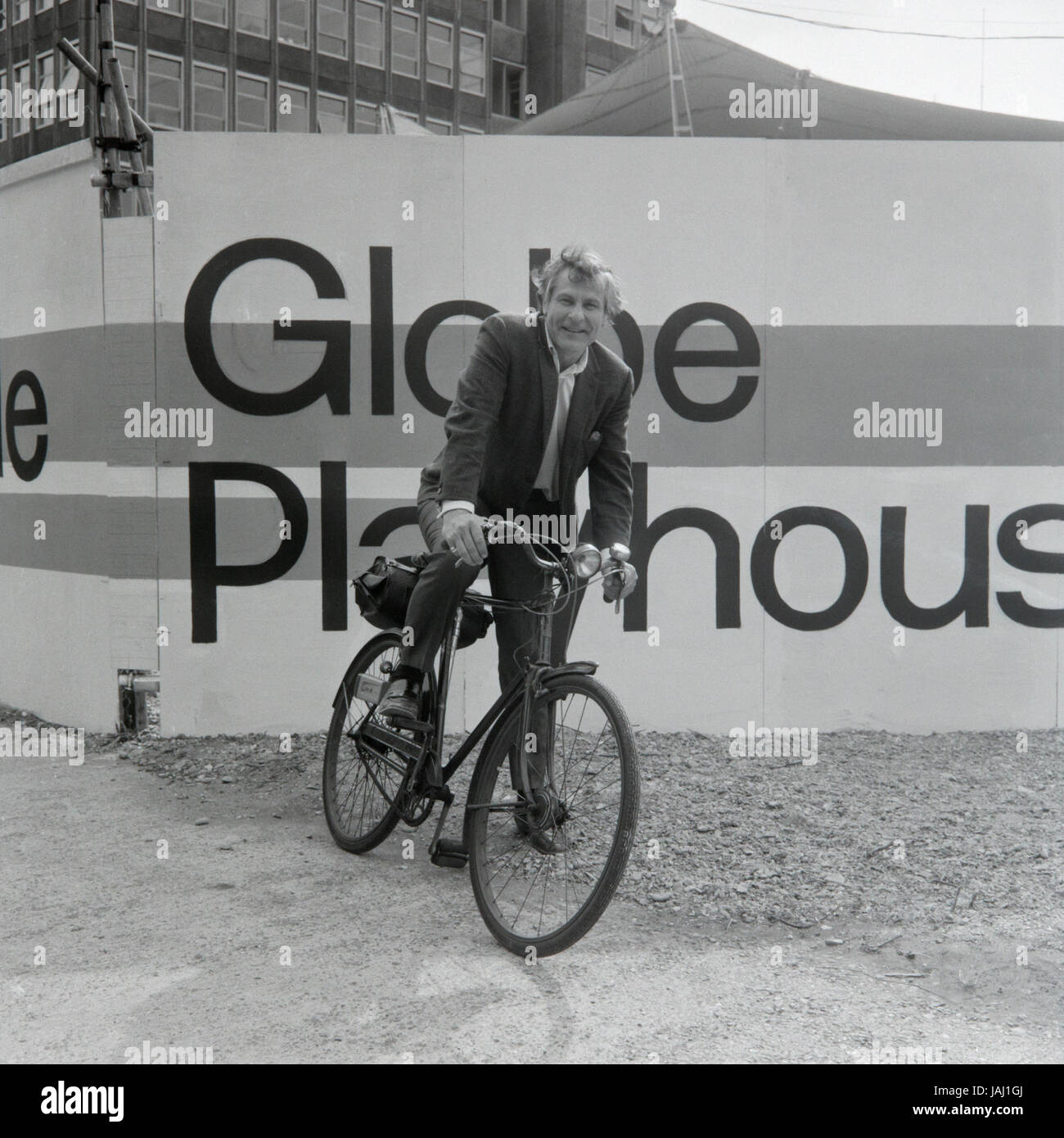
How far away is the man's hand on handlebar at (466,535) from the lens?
3463 mm

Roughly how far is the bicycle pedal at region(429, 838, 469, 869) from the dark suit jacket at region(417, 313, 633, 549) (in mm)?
1040

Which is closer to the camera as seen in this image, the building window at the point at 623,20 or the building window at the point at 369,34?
the building window at the point at 369,34

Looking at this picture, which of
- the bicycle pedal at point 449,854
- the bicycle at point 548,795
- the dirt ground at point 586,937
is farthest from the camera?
the bicycle pedal at point 449,854

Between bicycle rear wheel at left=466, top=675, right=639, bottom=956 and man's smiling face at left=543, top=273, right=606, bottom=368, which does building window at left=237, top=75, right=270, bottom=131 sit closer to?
man's smiling face at left=543, top=273, right=606, bottom=368

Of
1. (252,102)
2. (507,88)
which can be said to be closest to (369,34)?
(252,102)

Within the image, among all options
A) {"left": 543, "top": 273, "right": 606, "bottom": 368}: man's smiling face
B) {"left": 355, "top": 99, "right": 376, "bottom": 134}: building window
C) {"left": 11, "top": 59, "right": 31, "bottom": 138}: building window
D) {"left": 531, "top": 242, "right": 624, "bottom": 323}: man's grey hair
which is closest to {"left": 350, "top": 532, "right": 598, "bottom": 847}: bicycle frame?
{"left": 543, "top": 273, "right": 606, "bottom": 368}: man's smiling face

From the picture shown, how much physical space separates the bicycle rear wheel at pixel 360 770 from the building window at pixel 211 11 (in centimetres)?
3573

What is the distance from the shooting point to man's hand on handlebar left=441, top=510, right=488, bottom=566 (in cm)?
346

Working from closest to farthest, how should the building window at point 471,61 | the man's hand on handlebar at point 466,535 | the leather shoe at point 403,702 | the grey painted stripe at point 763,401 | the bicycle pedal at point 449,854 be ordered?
the man's hand on handlebar at point 466,535 < the bicycle pedal at point 449,854 < the leather shoe at point 403,702 < the grey painted stripe at point 763,401 < the building window at point 471,61

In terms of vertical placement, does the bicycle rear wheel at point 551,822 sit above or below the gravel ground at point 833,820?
above

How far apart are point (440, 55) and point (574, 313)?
1549 inches

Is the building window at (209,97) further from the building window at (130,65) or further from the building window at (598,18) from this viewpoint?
the building window at (598,18)

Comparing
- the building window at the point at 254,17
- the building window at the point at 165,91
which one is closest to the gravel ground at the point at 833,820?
the building window at the point at 165,91

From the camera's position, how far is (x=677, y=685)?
5.90 metres
